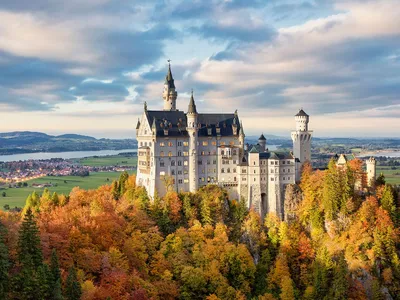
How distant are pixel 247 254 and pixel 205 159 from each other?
75.8ft

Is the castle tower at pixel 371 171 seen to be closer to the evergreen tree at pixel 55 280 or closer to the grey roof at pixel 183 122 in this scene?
the grey roof at pixel 183 122

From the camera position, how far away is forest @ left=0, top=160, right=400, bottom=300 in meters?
69.9

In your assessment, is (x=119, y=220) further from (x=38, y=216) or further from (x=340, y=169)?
(x=340, y=169)

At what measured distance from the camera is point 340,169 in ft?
310

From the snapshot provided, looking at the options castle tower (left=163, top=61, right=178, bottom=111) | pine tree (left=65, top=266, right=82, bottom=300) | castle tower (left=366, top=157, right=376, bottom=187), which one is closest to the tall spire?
castle tower (left=163, top=61, right=178, bottom=111)

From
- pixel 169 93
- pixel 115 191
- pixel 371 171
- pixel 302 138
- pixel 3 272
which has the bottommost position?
pixel 3 272

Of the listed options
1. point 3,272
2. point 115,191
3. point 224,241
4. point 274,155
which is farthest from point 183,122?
point 3,272

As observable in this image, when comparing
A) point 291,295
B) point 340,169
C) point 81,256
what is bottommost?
point 291,295

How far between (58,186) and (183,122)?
8651 centimetres

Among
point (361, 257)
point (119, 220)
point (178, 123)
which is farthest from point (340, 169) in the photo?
point (119, 220)

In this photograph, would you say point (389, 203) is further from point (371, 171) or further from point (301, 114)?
point (301, 114)

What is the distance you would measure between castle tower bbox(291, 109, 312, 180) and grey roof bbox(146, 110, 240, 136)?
1371 cm

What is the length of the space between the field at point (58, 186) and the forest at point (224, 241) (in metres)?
49.2

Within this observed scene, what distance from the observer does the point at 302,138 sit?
4072 inches
